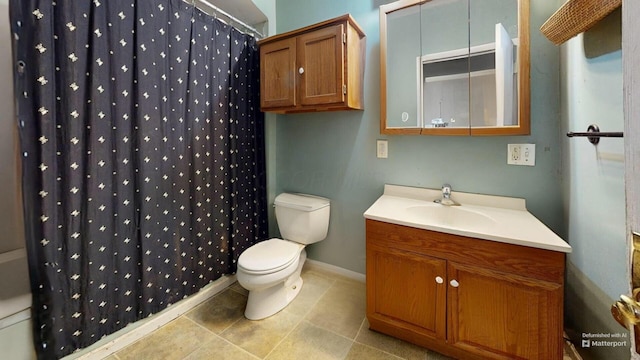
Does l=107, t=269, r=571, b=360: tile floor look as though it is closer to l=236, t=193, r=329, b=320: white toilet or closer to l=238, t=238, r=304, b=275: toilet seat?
l=236, t=193, r=329, b=320: white toilet

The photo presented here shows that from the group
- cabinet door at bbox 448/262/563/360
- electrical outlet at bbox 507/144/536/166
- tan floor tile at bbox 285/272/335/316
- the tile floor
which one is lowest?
the tile floor

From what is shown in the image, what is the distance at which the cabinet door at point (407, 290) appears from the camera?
1252mm

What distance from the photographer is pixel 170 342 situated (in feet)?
4.67

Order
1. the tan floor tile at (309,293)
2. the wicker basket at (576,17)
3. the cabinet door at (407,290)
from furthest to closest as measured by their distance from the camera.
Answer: the tan floor tile at (309,293), the cabinet door at (407,290), the wicker basket at (576,17)

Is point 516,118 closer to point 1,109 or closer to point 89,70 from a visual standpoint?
point 89,70

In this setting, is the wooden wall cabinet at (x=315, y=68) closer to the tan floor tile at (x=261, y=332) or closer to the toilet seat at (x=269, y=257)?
the toilet seat at (x=269, y=257)

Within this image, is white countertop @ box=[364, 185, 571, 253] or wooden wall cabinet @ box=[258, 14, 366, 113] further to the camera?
wooden wall cabinet @ box=[258, 14, 366, 113]

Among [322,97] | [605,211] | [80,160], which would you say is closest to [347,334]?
[605,211]

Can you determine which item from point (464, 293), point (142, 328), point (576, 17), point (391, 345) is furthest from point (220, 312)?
point (576, 17)

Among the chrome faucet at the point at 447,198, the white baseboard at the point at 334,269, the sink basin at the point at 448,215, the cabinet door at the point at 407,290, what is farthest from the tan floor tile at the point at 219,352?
the chrome faucet at the point at 447,198

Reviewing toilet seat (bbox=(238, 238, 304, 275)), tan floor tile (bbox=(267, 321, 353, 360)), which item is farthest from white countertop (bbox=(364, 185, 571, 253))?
tan floor tile (bbox=(267, 321, 353, 360))

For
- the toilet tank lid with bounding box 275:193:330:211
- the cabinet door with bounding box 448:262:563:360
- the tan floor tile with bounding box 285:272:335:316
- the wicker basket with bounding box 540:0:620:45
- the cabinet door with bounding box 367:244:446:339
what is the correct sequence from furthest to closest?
the toilet tank lid with bounding box 275:193:330:211
the tan floor tile with bounding box 285:272:335:316
the cabinet door with bounding box 367:244:446:339
the cabinet door with bounding box 448:262:563:360
the wicker basket with bounding box 540:0:620:45

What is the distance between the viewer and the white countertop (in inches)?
42.7

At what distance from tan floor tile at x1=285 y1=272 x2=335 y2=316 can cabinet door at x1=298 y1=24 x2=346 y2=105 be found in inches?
55.9
